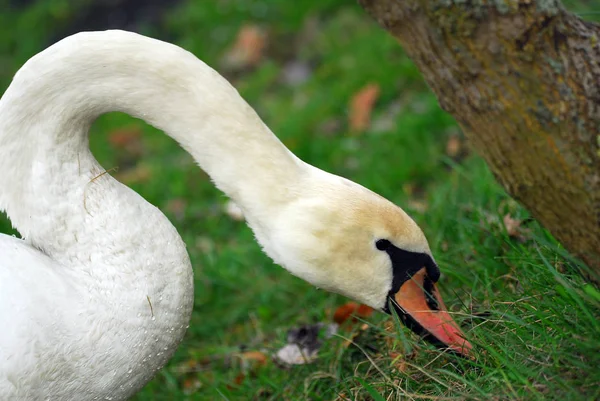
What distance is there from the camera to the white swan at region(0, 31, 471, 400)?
254 centimetres

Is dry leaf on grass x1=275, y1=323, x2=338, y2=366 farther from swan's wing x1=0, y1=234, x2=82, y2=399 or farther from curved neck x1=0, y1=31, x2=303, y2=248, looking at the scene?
swan's wing x1=0, y1=234, x2=82, y2=399

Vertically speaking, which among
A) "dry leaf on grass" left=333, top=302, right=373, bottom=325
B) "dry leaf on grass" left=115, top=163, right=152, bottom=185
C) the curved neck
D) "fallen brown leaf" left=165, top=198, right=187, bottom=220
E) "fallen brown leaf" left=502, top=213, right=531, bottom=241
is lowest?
"fallen brown leaf" left=165, top=198, right=187, bottom=220

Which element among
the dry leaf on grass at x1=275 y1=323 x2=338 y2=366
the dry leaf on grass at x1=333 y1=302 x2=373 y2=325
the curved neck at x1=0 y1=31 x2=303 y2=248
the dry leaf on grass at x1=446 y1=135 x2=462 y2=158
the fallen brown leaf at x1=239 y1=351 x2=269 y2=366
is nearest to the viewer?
the curved neck at x1=0 y1=31 x2=303 y2=248

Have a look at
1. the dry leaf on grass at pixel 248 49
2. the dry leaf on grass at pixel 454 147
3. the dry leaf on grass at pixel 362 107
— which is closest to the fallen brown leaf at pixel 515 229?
the dry leaf on grass at pixel 454 147

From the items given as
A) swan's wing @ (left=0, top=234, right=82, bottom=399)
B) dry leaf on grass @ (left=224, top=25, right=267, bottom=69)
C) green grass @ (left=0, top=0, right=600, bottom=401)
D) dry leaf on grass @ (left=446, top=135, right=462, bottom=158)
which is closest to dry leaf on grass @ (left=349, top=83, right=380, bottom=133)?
green grass @ (left=0, top=0, right=600, bottom=401)

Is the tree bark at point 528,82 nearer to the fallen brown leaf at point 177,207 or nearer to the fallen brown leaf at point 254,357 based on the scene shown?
the fallen brown leaf at point 254,357

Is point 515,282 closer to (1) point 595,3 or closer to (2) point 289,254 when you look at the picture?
(2) point 289,254

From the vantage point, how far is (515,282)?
3.12 metres

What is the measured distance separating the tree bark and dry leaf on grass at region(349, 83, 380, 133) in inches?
147

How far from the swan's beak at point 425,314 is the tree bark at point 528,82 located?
1.98 ft

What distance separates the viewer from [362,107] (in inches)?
238

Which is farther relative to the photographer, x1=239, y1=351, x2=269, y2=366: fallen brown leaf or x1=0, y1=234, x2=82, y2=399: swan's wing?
x1=239, y1=351, x2=269, y2=366: fallen brown leaf

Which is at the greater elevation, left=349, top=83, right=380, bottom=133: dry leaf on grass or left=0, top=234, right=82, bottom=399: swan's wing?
left=0, top=234, right=82, bottom=399: swan's wing

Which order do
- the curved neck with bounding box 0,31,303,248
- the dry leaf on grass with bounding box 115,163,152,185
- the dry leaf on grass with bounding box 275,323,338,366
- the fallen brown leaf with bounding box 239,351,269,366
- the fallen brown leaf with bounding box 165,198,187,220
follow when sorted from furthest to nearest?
the dry leaf on grass with bounding box 115,163,152,185 < the fallen brown leaf with bounding box 165,198,187,220 < the fallen brown leaf with bounding box 239,351,269,366 < the dry leaf on grass with bounding box 275,323,338,366 < the curved neck with bounding box 0,31,303,248
